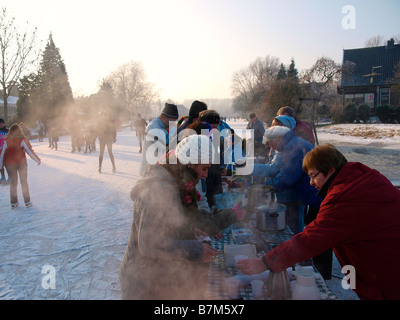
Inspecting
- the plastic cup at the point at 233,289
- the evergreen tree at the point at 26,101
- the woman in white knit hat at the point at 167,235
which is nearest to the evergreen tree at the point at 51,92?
the evergreen tree at the point at 26,101

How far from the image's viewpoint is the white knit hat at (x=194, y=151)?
189 centimetres

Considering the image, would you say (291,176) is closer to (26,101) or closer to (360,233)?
(360,233)

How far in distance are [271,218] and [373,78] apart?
140ft

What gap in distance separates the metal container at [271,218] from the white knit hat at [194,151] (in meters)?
1.02

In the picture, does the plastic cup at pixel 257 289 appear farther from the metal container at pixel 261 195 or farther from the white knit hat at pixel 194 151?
the metal container at pixel 261 195

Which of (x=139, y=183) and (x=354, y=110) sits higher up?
(x=354, y=110)

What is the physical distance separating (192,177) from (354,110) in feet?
108

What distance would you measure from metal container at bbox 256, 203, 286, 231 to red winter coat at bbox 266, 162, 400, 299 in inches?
30.6

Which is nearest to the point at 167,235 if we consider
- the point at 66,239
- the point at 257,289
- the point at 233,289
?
the point at 233,289

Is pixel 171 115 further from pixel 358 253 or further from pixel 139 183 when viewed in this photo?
pixel 358 253

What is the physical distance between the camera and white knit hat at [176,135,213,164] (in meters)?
1.89

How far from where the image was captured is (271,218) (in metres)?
2.62
